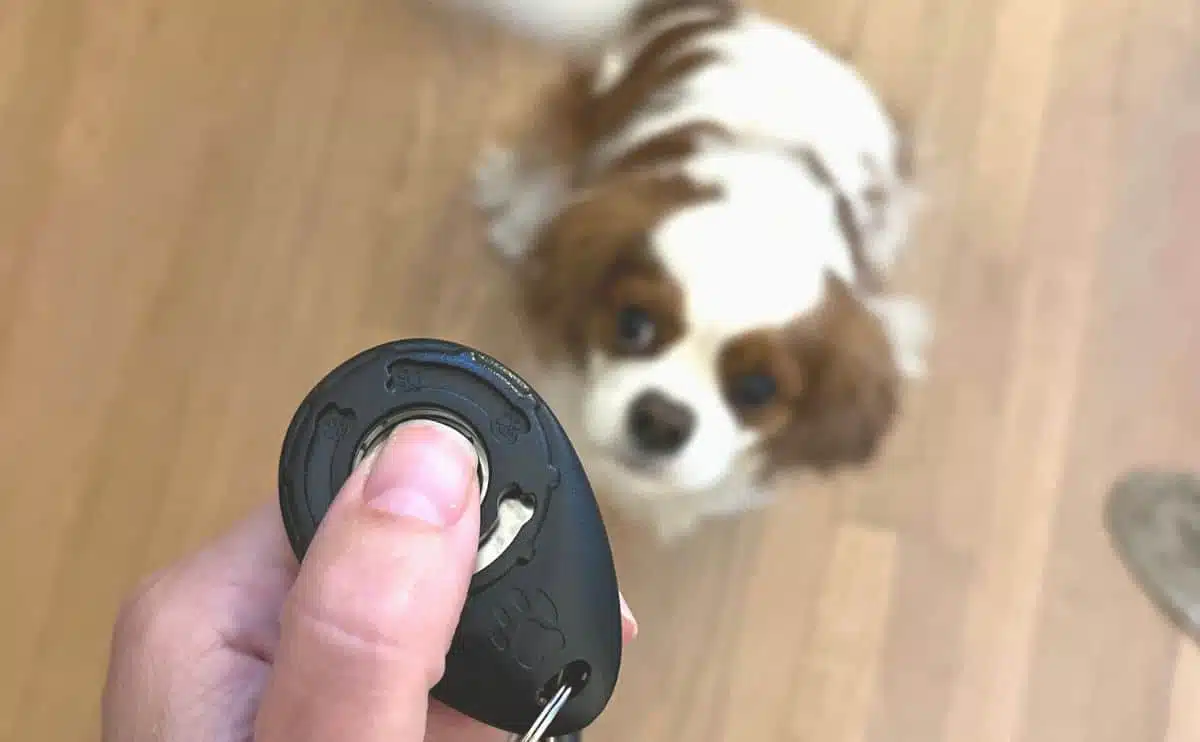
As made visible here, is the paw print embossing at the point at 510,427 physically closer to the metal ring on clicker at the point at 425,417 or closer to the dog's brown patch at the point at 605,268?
the metal ring on clicker at the point at 425,417

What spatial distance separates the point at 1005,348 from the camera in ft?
4.61

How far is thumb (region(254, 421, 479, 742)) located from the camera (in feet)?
1.58

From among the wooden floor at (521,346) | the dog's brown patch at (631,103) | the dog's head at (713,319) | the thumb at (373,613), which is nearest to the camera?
the thumb at (373,613)

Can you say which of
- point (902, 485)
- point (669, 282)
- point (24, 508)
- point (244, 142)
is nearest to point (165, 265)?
point (244, 142)

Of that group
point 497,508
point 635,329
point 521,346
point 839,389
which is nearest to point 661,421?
point 635,329

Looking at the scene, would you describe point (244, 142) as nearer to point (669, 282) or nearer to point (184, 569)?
point (669, 282)

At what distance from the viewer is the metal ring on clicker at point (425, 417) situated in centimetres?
56

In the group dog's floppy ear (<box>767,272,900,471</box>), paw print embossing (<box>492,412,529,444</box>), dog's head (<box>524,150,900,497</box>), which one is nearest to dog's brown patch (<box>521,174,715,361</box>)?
dog's head (<box>524,150,900,497</box>)

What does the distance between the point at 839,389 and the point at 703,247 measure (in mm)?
225

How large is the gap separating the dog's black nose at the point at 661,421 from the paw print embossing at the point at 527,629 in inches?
18.8

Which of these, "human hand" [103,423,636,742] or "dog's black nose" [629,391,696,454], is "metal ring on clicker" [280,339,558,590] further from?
"dog's black nose" [629,391,696,454]

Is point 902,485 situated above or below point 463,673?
below

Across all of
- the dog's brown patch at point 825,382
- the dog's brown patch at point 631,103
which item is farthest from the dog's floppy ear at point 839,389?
the dog's brown patch at point 631,103

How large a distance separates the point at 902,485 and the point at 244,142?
920 millimetres
